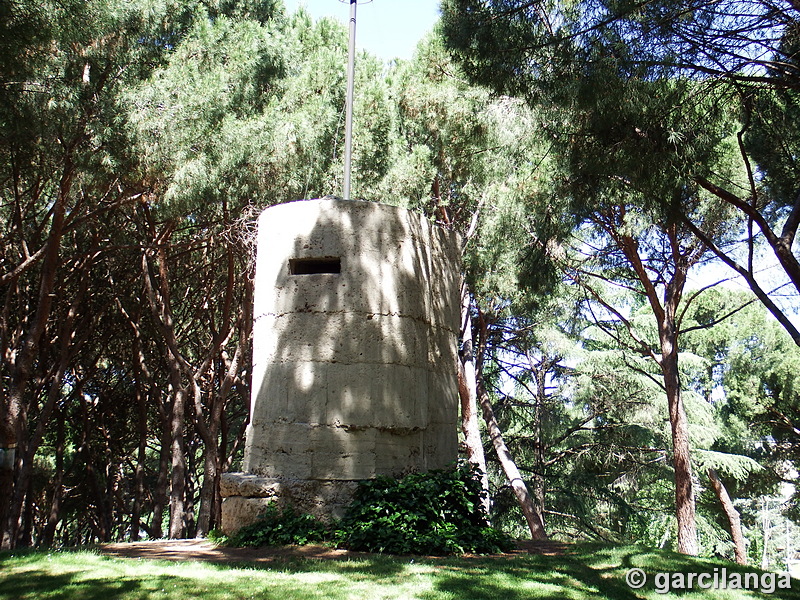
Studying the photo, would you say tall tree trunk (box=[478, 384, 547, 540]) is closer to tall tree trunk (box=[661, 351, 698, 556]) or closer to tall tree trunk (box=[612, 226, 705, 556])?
tall tree trunk (box=[612, 226, 705, 556])

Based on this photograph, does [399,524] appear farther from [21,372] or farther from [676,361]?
[676,361]

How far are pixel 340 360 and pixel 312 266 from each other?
1041mm

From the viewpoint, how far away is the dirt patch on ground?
5332mm

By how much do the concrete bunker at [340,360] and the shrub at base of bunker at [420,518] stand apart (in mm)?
212

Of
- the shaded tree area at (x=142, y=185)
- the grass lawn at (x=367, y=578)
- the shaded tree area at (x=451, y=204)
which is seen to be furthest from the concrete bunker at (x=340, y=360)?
the shaded tree area at (x=142, y=185)

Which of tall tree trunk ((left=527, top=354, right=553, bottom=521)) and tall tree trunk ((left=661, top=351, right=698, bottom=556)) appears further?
tall tree trunk ((left=527, top=354, right=553, bottom=521))

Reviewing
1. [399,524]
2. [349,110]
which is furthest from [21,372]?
[399,524]

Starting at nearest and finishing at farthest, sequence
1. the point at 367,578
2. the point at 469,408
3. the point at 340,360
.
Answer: the point at 367,578 → the point at 340,360 → the point at 469,408

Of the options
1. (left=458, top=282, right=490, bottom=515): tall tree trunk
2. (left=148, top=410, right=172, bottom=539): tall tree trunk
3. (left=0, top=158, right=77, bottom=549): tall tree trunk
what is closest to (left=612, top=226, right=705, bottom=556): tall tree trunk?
(left=458, top=282, right=490, bottom=515): tall tree trunk

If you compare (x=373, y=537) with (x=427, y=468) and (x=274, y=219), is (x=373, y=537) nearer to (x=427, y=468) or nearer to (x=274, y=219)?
(x=427, y=468)

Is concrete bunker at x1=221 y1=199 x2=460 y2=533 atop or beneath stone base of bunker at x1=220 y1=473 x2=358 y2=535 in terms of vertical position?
atop

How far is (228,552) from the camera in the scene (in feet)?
18.8

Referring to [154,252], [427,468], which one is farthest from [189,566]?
[154,252]

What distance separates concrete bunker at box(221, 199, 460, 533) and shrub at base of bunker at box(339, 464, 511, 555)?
0.21 m
